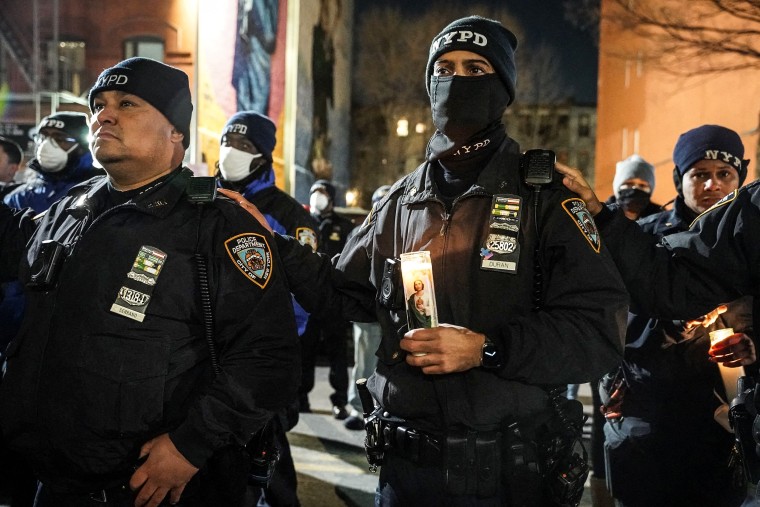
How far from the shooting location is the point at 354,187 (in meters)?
39.8

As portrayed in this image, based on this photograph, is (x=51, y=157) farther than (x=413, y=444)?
Yes

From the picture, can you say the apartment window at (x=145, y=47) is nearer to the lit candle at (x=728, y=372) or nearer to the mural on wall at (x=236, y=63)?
the mural on wall at (x=236, y=63)

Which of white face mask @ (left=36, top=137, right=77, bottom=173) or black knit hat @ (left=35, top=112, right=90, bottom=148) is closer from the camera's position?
white face mask @ (left=36, top=137, right=77, bottom=173)

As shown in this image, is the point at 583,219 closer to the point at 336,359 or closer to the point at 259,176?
the point at 259,176

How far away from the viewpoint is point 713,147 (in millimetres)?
3486

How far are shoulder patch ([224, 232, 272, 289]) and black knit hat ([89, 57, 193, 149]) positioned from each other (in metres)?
0.57

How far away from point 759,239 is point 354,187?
3778cm

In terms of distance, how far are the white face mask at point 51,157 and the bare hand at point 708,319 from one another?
14.2 feet

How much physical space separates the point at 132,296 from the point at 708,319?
240cm

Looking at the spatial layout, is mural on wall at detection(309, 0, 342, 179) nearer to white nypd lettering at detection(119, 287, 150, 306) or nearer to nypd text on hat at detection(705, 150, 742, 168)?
nypd text on hat at detection(705, 150, 742, 168)

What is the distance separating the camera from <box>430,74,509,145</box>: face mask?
2.38 meters

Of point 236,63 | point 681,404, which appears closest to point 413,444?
point 681,404

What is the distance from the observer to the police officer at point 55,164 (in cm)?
504

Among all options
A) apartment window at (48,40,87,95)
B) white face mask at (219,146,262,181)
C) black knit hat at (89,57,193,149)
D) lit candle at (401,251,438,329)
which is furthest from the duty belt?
apartment window at (48,40,87,95)
